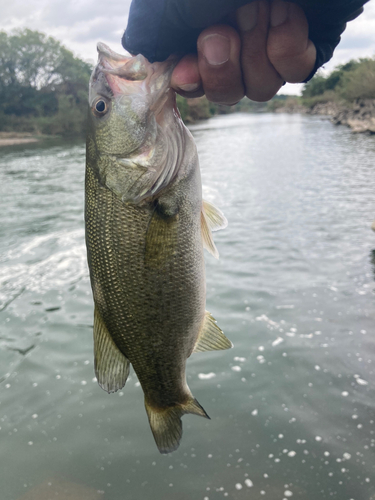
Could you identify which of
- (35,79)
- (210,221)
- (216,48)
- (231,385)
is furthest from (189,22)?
(35,79)

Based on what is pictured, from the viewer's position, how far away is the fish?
7.04 ft

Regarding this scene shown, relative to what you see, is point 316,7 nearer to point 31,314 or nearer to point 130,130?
point 130,130

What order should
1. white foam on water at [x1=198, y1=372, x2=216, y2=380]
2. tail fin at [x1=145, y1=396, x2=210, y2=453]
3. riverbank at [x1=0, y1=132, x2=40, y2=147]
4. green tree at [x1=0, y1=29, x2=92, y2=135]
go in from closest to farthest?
tail fin at [x1=145, y1=396, x2=210, y2=453] → white foam on water at [x1=198, y1=372, x2=216, y2=380] → riverbank at [x1=0, y1=132, x2=40, y2=147] → green tree at [x1=0, y1=29, x2=92, y2=135]

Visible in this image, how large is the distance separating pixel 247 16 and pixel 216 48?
0.56ft

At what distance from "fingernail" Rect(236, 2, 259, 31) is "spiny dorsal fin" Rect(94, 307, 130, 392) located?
1.57m

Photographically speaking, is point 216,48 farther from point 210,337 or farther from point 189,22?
point 210,337

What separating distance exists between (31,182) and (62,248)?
12.4 m

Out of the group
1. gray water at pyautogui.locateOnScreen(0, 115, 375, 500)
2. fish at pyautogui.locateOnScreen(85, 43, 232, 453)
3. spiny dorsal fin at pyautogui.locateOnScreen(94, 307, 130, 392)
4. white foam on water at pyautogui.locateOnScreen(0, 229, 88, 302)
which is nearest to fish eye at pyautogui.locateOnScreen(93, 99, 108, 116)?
fish at pyautogui.locateOnScreen(85, 43, 232, 453)

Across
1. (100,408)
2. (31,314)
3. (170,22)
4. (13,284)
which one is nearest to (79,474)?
(100,408)

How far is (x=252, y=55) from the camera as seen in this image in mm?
1875

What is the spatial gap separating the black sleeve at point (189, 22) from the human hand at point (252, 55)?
0.05m

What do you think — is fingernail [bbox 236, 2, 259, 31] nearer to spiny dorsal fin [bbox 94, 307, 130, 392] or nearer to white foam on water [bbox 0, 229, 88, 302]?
spiny dorsal fin [bbox 94, 307, 130, 392]

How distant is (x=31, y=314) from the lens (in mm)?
8062

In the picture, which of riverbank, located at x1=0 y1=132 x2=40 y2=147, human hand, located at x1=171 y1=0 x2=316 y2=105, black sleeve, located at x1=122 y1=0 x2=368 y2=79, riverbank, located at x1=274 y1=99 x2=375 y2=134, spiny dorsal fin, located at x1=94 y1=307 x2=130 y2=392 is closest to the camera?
black sleeve, located at x1=122 y1=0 x2=368 y2=79
